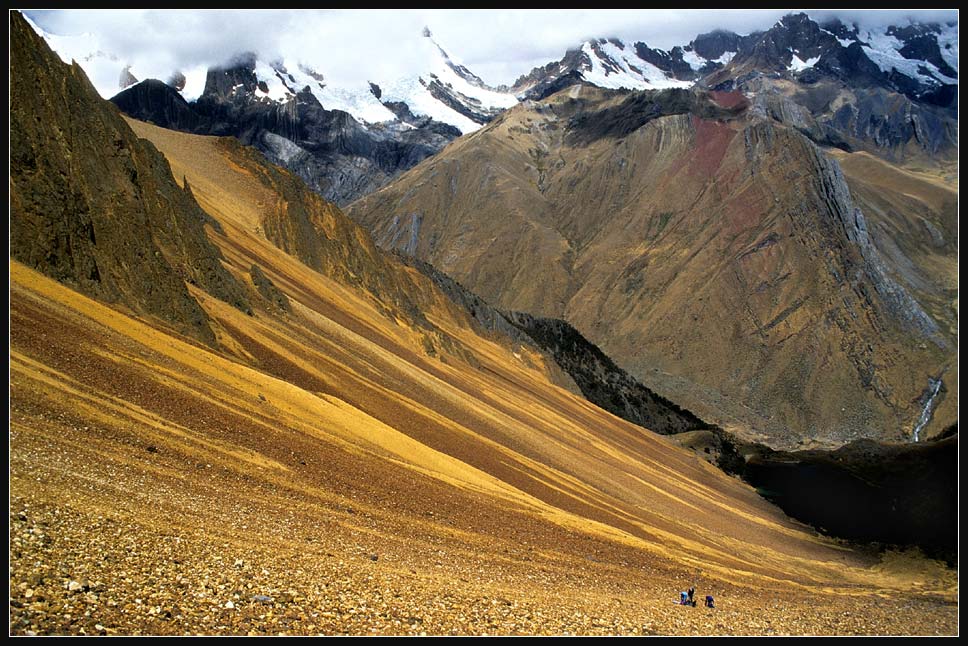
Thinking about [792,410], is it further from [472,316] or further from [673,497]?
[673,497]

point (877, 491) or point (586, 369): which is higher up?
point (877, 491)

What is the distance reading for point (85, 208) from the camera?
23406mm

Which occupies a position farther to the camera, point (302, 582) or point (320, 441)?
point (320, 441)

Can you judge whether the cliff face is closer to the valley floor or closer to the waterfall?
the valley floor

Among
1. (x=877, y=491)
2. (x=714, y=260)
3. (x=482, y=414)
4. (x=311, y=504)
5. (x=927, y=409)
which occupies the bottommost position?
(x=311, y=504)

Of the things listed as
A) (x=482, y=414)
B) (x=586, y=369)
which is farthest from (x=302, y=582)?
(x=586, y=369)

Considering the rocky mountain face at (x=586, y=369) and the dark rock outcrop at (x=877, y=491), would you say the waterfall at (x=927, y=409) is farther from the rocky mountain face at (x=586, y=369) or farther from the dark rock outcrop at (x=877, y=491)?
the dark rock outcrop at (x=877, y=491)

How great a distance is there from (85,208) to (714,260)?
108 m

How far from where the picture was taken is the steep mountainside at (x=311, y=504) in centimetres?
1095

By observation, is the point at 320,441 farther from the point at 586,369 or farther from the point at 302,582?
the point at 586,369

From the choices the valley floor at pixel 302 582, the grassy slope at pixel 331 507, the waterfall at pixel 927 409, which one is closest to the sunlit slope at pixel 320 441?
the grassy slope at pixel 331 507

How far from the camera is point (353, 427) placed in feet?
73.2

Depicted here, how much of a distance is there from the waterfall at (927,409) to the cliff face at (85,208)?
85.4m

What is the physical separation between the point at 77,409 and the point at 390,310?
4429 cm
